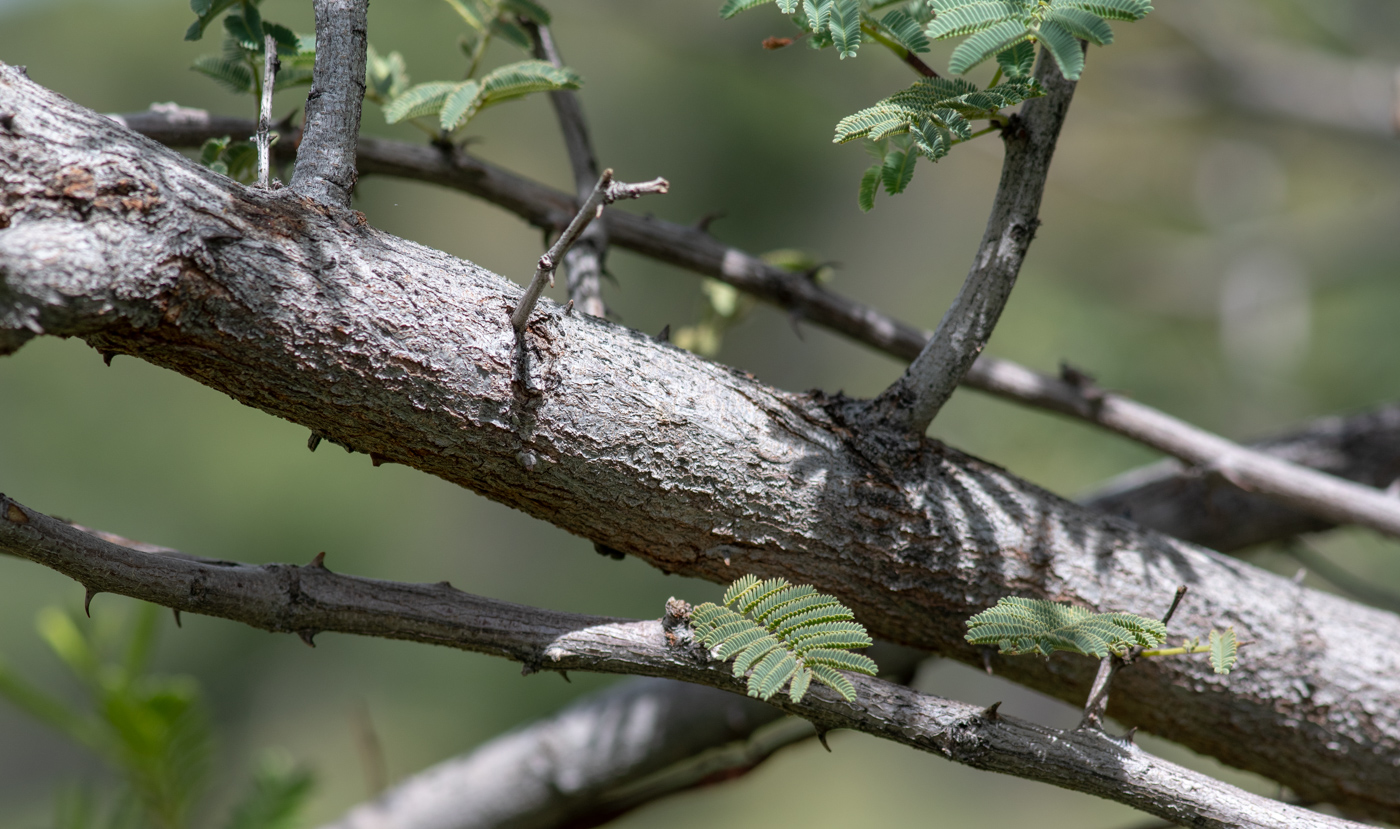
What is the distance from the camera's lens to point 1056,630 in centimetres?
54

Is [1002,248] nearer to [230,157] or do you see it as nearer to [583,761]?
[230,157]

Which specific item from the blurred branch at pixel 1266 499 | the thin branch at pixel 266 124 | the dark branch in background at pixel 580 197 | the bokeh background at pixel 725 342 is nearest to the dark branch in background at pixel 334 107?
the thin branch at pixel 266 124

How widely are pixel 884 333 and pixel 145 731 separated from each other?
0.90 meters

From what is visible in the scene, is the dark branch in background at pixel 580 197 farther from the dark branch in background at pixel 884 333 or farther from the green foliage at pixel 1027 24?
the green foliage at pixel 1027 24

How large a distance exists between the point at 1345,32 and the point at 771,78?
2038mm

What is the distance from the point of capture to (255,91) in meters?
0.73

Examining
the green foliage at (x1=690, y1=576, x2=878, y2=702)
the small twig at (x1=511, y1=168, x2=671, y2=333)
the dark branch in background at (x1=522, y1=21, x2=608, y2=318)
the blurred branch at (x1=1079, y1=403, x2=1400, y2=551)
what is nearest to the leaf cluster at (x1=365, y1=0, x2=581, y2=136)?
the dark branch in background at (x1=522, y1=21, x2=608, y2=318)

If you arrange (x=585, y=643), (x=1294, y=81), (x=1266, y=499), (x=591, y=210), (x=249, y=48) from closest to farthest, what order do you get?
(x=591, y=210) < (x=585, y=643) < (x=249, y=48) < (x=1266, y=499) < (x=1294, y=81)

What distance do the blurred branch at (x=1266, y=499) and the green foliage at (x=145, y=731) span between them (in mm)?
1044

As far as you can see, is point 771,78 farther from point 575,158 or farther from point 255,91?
point 255,91

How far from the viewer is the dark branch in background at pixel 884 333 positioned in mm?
884

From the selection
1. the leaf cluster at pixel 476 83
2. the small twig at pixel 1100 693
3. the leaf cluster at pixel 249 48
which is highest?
the leaf cluster at pixel 476 83

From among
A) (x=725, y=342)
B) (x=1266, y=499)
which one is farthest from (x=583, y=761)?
(x=725, y=342)

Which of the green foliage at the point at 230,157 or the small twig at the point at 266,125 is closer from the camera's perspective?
the small twig at the point at 266,125
